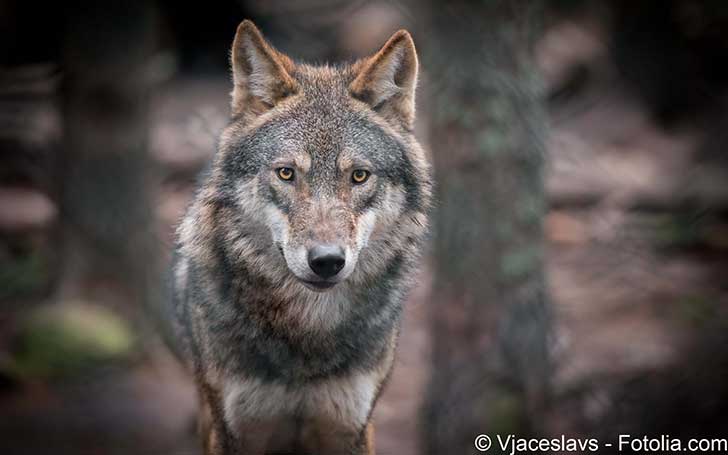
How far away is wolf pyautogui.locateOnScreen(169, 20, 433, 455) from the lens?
108 inches

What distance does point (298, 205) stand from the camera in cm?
267

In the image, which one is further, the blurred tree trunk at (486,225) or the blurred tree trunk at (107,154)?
the blurred tree trunk at (107,154)

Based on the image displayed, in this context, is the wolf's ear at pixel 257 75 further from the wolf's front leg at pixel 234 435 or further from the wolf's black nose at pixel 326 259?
the wolf's front leg at pixel 234 435

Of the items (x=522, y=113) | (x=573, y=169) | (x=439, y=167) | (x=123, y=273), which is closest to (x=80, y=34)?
(x=123, y=273)

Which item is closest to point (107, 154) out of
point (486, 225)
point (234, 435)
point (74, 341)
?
point (74, 341)

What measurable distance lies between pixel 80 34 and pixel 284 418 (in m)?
→ 3.85

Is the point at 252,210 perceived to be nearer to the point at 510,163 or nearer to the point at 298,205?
the point at 298,205

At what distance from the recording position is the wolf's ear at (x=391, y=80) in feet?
9.06

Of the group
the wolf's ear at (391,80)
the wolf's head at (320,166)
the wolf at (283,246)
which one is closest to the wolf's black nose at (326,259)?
the wolf's head at (320,166)

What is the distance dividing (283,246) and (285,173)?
0.26m

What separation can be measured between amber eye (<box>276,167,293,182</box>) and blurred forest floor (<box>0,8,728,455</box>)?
2.91 ft

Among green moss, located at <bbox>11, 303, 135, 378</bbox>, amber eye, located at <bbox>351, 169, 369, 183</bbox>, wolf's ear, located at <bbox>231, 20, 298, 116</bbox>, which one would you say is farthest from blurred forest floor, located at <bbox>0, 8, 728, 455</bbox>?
amber eye, located at <bbox>351, 169, 369, 183</bbox>

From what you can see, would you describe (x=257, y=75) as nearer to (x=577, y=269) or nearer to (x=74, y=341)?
(x=74, y=341)

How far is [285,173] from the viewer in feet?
8.98
